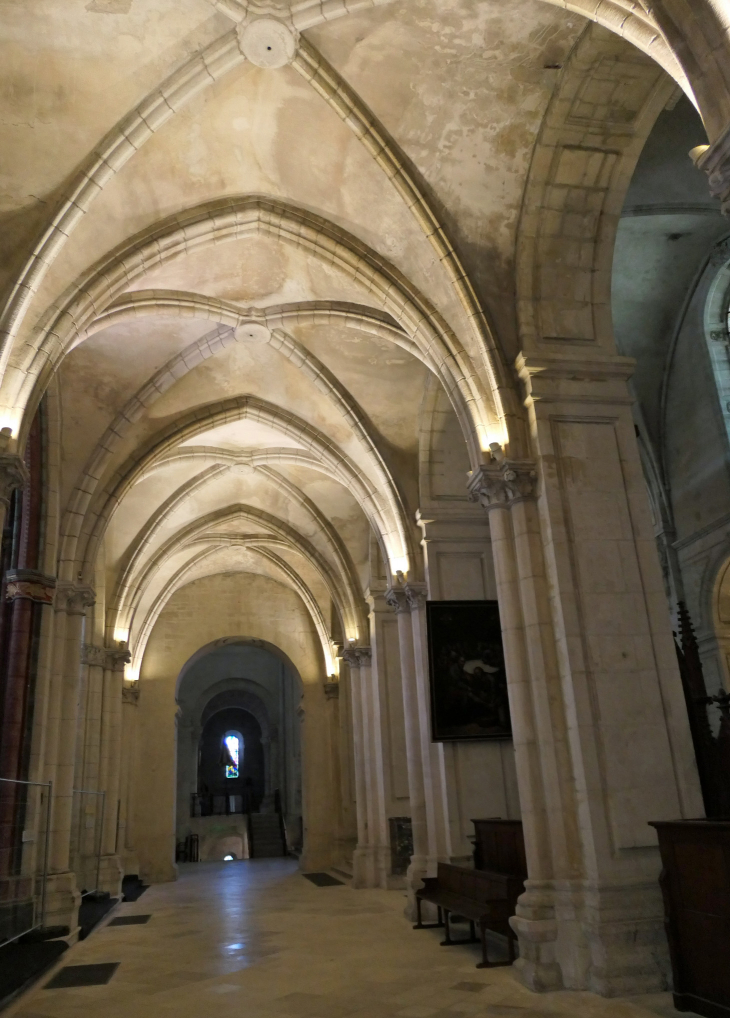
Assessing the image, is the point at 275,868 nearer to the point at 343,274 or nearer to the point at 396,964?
the point at 396,964

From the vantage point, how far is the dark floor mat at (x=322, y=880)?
1449cm

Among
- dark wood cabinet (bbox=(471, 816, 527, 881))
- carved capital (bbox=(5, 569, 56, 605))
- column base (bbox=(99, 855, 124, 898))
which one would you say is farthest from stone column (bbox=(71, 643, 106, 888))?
dark wood cabinet (bbox=(471, 816, 527, 881))

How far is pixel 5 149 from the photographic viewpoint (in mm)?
7379

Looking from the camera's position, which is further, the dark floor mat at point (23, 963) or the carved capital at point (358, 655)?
the carved capital at point (358, 655)

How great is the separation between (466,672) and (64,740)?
5.09 meters

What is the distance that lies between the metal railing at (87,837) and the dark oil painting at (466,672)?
6.57m

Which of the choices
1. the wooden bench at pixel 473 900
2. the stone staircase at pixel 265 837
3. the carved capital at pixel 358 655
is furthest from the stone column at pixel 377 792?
the stone staircase at pixel 265 837

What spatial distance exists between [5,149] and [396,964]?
7.87 m

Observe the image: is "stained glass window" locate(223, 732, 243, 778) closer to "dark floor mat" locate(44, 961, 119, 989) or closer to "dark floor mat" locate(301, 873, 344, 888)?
"dark floor mat" locate(301, 873, 344, 888)

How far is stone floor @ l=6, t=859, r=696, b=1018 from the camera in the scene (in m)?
5.57

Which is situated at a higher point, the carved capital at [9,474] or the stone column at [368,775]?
the carved capital at [9,474]

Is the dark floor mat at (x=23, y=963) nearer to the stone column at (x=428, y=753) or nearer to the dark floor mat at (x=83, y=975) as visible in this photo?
the dark floor mat at (x=83, y=975)

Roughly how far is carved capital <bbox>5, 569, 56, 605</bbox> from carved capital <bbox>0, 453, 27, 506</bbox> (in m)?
3.02

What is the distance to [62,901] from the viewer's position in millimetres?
9430
